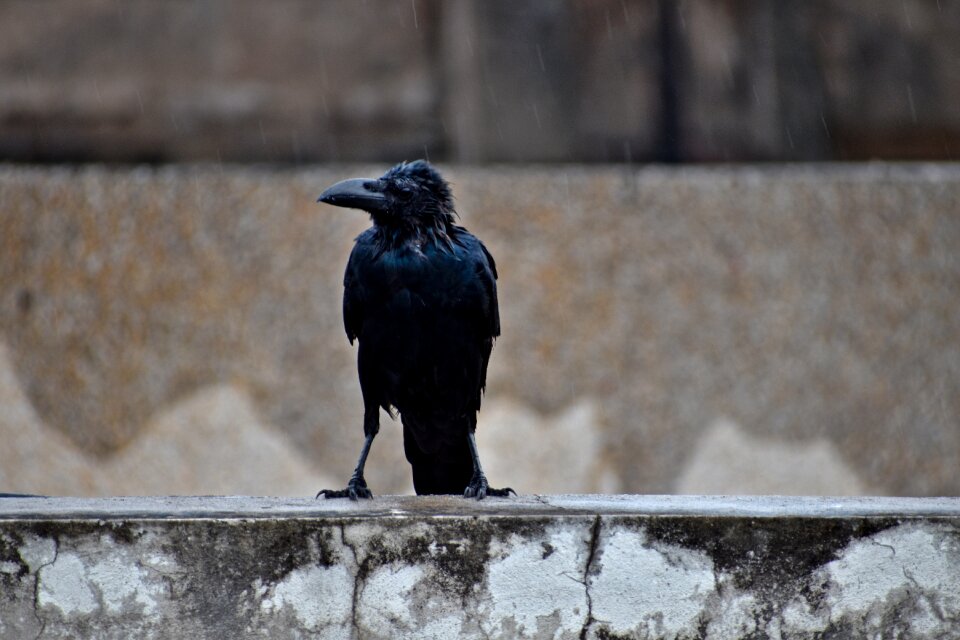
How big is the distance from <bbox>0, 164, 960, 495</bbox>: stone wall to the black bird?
1.32 metres

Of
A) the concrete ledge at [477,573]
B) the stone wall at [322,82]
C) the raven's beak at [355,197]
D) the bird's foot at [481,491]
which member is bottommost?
the concrete ledge at [477,573]

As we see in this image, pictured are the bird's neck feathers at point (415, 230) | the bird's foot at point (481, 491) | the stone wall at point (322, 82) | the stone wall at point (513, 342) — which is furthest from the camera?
the stone wall at point (322, 82)

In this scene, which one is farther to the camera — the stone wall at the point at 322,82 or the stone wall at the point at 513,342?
the stone wall at the point at 322,82

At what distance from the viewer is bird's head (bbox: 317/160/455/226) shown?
336 cm

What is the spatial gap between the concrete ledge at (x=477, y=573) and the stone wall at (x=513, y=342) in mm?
2473

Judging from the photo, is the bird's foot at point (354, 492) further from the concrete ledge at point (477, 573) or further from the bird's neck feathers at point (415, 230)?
the concrete ledge at point (477, 573)

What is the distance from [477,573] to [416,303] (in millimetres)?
1186

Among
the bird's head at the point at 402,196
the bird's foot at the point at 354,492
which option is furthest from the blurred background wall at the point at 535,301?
the bird's foot at the point at 354,492

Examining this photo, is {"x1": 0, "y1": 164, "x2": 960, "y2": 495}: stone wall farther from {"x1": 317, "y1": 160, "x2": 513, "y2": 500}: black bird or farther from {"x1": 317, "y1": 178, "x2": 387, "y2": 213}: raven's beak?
{"x1": 317, "y1": 178, "x2": 387, "y2": 213}: raven's beak

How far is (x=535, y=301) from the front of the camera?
16.1 ft

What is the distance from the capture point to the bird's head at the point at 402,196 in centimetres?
336

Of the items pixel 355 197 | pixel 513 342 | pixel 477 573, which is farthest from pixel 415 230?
pixel 513 342

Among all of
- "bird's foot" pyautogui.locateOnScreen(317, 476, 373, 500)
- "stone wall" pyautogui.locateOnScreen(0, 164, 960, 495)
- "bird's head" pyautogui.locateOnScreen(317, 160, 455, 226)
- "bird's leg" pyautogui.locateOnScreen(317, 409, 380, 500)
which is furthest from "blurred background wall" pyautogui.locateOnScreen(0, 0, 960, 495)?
"bird's foot" pyautogui.locateOnScreen(317, 476, 373, 500)

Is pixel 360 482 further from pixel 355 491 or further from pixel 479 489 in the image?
pixel 479 489
